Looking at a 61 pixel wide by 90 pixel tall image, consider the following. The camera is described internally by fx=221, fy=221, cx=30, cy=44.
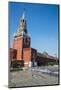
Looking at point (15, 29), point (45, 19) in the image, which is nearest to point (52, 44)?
point (45, 19)

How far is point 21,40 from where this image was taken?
283 cm

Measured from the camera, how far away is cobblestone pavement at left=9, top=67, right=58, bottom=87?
109 inches

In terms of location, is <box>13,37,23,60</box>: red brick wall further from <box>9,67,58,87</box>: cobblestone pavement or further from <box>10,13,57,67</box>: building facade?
<box>9,67,58,87</box>: cobblestone pavement

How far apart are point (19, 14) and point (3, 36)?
1.13ft

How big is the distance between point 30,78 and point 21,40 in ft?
1.63

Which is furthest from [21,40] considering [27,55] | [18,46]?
[27,55]

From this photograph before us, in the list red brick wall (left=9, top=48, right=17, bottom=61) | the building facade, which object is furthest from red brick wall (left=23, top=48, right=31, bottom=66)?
red brick wall (left=9, top=48, right=17, bottom=61)

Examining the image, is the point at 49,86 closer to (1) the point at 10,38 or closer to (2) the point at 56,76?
(2) the point at 56,76

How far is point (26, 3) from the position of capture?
2.82 m

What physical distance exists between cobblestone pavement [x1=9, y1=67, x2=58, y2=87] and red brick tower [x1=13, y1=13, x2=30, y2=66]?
196 mm

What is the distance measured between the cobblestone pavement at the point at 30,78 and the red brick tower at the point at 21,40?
0.20 meters

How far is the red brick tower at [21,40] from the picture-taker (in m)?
2.79

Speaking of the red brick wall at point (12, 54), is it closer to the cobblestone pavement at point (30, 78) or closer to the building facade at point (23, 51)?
the building facade at point (23, 51)

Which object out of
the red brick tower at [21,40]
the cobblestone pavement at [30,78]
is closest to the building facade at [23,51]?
the red brick tower at [21,40]
